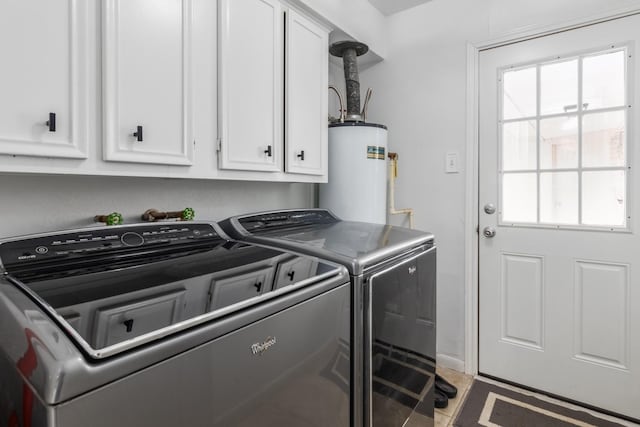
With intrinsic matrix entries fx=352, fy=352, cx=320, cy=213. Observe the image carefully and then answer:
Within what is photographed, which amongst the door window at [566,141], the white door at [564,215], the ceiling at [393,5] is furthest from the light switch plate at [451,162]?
the ceiling at [393,5]

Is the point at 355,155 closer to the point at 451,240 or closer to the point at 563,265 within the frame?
the point at 451,240

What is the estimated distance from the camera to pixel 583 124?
196cm

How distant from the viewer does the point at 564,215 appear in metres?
2.03

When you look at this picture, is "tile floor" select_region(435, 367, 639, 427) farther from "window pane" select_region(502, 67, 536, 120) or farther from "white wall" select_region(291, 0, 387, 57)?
"white wall" select_region(291, 0, 387, 57)

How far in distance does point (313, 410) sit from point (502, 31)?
7.63 feet

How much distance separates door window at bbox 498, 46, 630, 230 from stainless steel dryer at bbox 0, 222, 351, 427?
1611 mm

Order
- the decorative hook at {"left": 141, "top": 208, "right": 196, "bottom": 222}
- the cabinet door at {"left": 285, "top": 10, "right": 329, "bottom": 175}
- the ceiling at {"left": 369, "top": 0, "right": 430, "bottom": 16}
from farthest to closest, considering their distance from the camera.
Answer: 1. the ceiling at {"left": 369, "top": 0, "right": 430, "bottom": 16}
2. the cabinet door at {"left": 285, "top": 10, "right": 329, "bottom": 175}
3. the decorative hook at {"left": 141, "top": 208, "right": 196, "bottom": 222}

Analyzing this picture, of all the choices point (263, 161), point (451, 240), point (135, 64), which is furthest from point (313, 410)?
point (451, 240)

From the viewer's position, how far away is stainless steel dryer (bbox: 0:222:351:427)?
56 centimetres

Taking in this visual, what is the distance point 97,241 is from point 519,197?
221 centimetres

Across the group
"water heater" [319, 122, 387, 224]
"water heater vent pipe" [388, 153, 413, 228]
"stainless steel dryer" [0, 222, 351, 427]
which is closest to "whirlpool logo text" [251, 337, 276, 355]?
"stainless steel dryer" [0, 222, 351, 427]

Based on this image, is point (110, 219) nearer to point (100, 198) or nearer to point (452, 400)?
point (100, 198)

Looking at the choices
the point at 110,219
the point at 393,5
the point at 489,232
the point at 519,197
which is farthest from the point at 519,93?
the point at 110,219

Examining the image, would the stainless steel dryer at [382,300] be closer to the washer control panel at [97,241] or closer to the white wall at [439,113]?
the washer control panel at [97,241]
